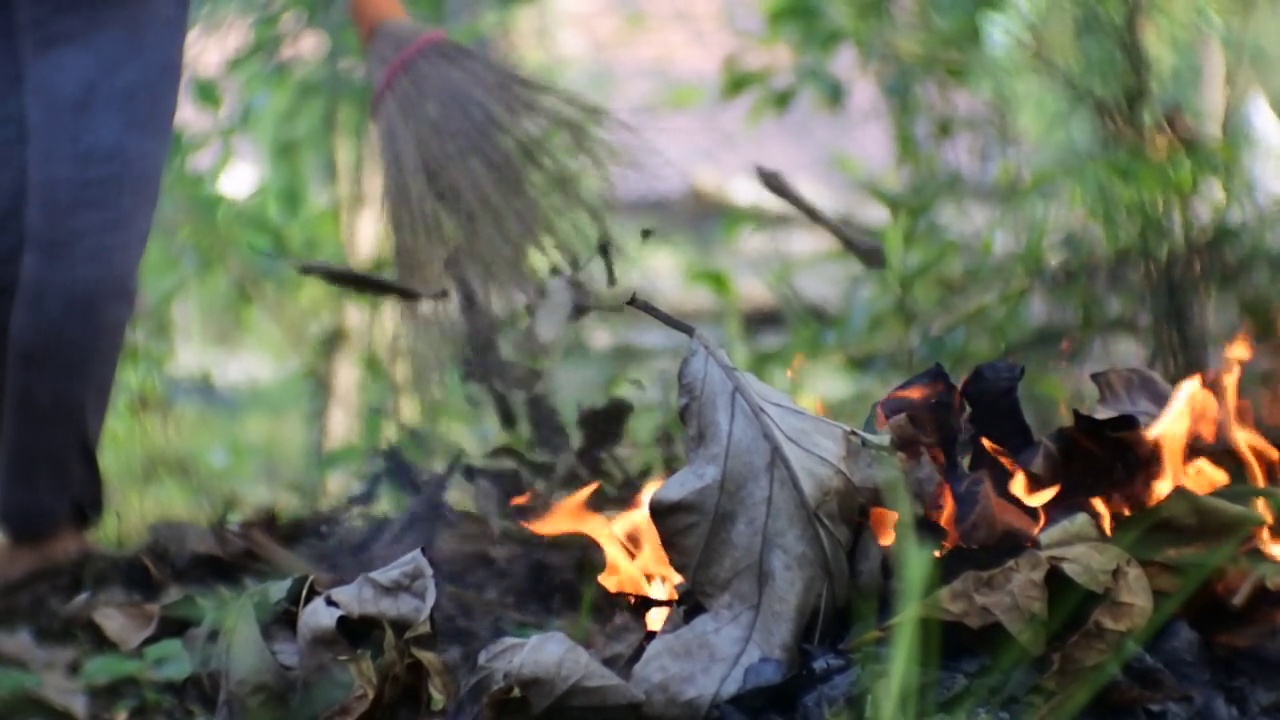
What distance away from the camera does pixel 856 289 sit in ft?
5.69

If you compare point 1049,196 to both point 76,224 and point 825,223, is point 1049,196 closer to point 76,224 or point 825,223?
→ point 825,223

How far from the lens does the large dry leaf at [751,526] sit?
3.24 ft

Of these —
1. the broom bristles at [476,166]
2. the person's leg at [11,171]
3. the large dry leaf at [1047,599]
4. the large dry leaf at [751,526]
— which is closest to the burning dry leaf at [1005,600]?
the large dry leaf at [1047,599]

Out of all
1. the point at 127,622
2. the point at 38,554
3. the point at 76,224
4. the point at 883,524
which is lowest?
the point at 38,554

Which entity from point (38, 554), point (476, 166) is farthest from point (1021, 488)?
point (38, 554)

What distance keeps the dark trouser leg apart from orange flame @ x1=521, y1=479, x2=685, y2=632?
0.59 metres

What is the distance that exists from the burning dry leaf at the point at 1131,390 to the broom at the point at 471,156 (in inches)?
26.4

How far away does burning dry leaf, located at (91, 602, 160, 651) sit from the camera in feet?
3.89

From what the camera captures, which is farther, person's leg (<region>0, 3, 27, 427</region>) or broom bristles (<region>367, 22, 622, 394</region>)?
broom bristles (<region>367, 22, 622, 394</region>)

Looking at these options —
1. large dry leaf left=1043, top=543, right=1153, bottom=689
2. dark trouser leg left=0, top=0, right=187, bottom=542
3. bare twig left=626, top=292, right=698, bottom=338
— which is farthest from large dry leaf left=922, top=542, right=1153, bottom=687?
dark trouser leg left=0, top=0, right=187, bottom=542

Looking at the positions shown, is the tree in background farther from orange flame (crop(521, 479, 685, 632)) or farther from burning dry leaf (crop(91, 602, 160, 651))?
burning dry leaf (crop(91, 602, 160, 651))

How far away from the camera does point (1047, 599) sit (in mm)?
953

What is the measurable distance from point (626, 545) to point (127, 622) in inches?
18.6

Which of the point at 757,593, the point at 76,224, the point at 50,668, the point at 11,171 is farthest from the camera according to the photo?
the point at 11,171
